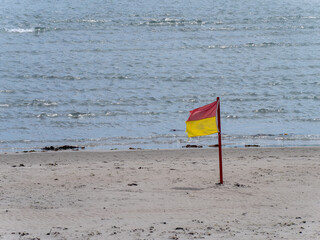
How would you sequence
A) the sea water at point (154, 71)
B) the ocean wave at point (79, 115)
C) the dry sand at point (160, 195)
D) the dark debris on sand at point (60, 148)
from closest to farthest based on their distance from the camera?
1. the dry sand at point (160, 195)
2. the dark debris on sand at point (60, 148)
3. the sea water at point (154, 71)
4. the ocean wave at point (79, 115)

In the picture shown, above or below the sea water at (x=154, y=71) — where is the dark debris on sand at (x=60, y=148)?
below

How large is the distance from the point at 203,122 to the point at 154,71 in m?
13.7

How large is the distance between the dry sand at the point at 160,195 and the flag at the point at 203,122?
1.12 metres

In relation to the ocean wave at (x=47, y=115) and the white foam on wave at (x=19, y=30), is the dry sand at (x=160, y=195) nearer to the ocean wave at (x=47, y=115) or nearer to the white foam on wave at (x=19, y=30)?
the ocean wave at (x=47, y=115)

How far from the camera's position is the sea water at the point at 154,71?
→ 18.9 m

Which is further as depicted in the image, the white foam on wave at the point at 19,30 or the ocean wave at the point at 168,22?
the ocean wave at the point at 168,22

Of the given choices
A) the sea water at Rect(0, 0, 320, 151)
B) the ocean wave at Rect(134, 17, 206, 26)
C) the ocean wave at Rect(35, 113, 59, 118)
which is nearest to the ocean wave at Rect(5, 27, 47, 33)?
the sea water at Rect(0, 0, 320, 151)

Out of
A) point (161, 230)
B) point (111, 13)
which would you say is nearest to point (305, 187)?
point (161, 230)

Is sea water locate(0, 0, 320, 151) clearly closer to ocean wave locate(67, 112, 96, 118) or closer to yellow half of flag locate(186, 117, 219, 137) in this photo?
ocean wave locate(67, 112, 96, 118)

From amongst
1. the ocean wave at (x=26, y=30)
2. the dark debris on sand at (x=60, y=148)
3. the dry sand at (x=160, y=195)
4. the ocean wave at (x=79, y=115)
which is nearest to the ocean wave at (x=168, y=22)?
the ocean wave at (x=26, y=30)

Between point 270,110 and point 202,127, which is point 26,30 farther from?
point 202,127

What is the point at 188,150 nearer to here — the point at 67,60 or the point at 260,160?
the point at 260,160

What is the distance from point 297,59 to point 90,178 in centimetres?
1695

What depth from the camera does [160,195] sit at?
12070 mm
